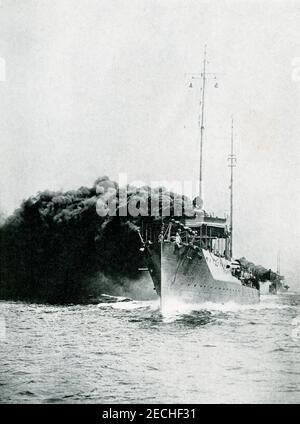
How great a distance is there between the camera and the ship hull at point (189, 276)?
23375mm

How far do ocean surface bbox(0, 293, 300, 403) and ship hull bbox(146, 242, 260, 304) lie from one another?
5997mm

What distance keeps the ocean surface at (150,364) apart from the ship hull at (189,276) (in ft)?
19.7

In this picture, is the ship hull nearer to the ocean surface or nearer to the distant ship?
the distant ship

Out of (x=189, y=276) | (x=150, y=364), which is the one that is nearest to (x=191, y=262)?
(x=189, y=276)

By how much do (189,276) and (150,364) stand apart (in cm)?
1318

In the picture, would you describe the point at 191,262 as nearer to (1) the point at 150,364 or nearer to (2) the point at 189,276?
(2) the point at 189,276

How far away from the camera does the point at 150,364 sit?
11633 mm

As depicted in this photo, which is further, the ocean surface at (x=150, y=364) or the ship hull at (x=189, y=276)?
the ship hull at (x=189, y=276)

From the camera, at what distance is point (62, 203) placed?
3762cm

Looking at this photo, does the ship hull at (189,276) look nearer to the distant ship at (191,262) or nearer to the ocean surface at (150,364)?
the distant ship at (191,262)

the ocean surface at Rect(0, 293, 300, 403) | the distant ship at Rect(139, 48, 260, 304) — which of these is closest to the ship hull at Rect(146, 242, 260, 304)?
the distant ship at Rect(139, 48, 260, 304)

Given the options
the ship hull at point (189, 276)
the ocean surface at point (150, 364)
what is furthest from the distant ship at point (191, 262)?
the ocean surface at point (150, 364)

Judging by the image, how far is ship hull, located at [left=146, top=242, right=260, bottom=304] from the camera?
23.4 meters
